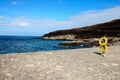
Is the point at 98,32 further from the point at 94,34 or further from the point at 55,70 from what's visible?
the point at 55,70

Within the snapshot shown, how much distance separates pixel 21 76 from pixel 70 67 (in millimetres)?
2786

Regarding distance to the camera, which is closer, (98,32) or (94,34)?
(94,34)

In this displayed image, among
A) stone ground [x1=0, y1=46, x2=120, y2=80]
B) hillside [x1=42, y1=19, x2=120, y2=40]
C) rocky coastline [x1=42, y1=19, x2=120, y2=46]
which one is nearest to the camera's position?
stone ground [x1=0, y1=46, x2=120, y2=80]

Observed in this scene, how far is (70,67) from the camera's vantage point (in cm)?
873

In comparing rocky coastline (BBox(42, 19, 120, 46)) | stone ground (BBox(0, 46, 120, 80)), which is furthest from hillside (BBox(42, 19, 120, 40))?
stone ground (BBox(0, 46, 120, 80))

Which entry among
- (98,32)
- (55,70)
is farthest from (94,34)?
(55,70)

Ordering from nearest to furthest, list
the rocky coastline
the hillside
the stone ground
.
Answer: the stone ground < the rocky coastline < the hillside

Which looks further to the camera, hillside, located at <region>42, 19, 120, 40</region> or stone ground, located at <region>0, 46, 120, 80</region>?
Answer: hillside, located at <region>42, 19, 120, 40</region>

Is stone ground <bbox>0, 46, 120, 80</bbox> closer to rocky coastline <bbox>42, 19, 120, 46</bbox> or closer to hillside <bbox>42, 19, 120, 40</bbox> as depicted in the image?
rocky coastline <bbox>42, 19, 120, 46</bbox>

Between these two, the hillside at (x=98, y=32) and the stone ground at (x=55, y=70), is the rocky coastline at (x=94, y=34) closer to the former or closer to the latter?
the hillside at (x=98, y=32)

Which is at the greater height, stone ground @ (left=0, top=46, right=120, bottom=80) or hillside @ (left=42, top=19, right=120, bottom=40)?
hillside @ (left=42, top=19, right=120, bottom=40)

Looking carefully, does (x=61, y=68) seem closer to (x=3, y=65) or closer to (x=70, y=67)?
(x=70, y=67)

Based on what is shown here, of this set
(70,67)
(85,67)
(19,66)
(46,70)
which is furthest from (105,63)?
(19,66)

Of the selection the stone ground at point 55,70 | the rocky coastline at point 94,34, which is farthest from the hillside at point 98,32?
the stone ground at point 55,70
